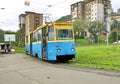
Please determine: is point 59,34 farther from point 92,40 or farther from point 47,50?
point 92,40

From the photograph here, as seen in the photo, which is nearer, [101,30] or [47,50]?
[47,50]

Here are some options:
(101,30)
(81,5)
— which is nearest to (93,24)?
(101,30)

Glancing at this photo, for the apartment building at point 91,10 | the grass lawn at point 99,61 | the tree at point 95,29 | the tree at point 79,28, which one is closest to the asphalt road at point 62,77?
the grass lawn at point 99,61

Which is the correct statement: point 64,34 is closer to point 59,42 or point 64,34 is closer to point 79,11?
point 59,42

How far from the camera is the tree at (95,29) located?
119 metres

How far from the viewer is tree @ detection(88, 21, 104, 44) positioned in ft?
390

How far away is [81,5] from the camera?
15325cm

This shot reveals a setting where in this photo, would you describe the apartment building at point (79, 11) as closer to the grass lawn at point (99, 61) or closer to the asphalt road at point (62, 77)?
the grass lawn at point (99, 61)

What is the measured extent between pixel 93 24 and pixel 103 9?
26.1 metres

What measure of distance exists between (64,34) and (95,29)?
314 feet

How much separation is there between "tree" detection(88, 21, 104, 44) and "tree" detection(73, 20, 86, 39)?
187 inches

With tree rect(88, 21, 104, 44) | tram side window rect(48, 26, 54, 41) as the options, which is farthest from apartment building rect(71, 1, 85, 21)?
tram side window rect(48, 26, 54, 41)

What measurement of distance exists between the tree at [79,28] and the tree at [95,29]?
4757mm

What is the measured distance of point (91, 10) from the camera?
148 meters
